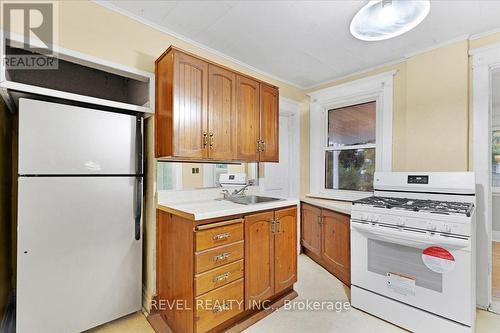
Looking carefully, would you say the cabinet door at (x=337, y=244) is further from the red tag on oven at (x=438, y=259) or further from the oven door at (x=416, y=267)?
the red tag on oven at (x=438, y=259)

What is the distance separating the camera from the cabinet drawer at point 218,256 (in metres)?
1.65

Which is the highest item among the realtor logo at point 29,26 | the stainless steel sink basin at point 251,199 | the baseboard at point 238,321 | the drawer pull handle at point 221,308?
the realtor logo at point 29,26

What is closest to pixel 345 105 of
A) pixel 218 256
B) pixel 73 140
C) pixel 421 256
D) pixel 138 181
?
pixel 421 256

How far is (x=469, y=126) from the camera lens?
224 centimetres

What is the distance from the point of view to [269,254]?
2137mm

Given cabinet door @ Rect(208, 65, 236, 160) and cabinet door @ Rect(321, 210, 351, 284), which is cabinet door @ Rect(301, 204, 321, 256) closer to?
cabinet door @ Rect(321, 210, 351, 284)

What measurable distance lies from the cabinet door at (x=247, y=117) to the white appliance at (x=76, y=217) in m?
0.88

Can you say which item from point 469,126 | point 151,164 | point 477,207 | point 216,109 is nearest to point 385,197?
Answer: point 477,207

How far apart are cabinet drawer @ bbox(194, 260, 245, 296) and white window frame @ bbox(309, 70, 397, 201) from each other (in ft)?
6.37

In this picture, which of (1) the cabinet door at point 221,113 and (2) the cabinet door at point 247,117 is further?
(2) the cabinet door at point 247,117

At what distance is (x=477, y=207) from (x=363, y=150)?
127cm

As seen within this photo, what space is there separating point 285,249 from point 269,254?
0.23 metres

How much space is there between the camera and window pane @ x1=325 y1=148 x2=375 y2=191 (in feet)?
10.1

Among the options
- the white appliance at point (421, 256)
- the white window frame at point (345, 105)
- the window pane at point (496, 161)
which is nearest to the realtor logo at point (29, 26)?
the white appliance at point (421, 256)
